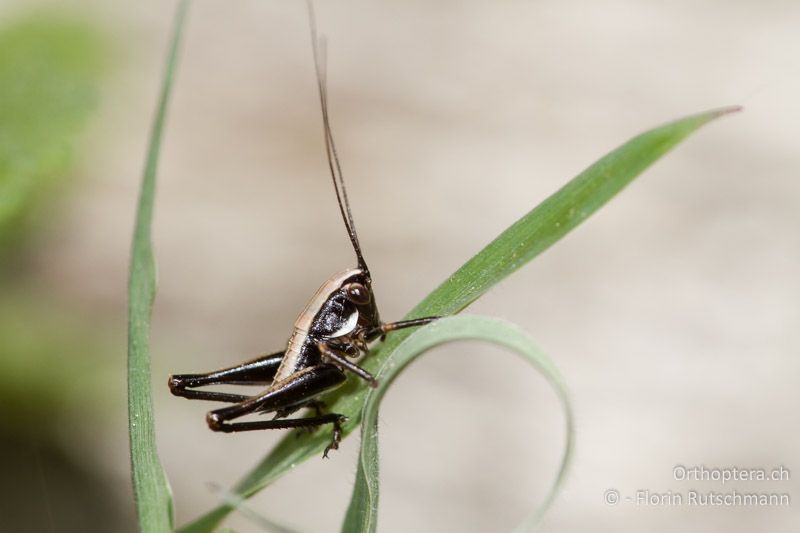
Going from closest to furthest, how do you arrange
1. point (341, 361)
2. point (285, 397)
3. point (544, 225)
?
point (544, 225) → point (341, 361) → point (285, 397)

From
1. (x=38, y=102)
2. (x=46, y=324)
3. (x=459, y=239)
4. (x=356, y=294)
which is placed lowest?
(x=356, y=294)

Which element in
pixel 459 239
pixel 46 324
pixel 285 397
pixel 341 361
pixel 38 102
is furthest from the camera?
pixel 459 239

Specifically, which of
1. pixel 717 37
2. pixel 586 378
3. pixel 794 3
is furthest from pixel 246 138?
pixel 794 3

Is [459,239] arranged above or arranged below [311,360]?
above

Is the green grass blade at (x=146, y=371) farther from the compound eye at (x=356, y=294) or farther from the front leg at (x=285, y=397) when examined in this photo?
the compound eye at (x=356, y=294)

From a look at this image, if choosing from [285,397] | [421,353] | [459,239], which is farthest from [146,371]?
[459,239]

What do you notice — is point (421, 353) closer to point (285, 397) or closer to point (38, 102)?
point (285, 397)

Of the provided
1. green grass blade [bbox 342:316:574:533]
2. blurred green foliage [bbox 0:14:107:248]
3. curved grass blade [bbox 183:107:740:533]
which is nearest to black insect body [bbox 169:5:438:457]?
curved grass blade [bbox 183:107:740:533]

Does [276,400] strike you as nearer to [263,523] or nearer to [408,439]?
[263,523]
